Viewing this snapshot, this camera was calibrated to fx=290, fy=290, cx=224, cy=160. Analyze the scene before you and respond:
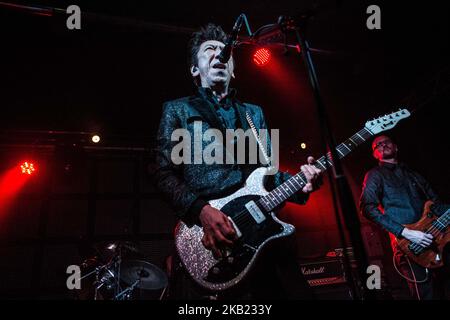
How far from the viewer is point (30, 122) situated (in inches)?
296

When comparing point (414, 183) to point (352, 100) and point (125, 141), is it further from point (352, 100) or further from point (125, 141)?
point (125, 141)

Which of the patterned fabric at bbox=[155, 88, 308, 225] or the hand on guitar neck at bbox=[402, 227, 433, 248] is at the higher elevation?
the patterned fabric at bbox=[155, 88, 308, 225]

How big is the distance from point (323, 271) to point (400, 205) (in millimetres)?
2050

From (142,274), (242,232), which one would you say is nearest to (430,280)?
(242,232)

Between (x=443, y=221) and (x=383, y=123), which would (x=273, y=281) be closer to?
(x=383, y=123)

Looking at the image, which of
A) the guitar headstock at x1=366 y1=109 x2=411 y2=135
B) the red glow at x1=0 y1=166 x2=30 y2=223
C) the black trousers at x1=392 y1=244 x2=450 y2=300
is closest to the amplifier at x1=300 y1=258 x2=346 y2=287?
the black trousers at x1=392 y1=244 x2=450 y2=300

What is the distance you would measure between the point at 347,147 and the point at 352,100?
620 centimetres

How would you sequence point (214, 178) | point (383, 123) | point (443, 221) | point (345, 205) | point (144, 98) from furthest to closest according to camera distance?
point (144, 98) → point (443, 221) → point (383, 123) → point (214, 178) → point (345, 205)

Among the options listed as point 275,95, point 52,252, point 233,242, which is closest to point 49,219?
point 52,252

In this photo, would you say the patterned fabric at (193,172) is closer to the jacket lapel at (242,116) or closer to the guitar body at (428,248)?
the jacket lapel at (242,116)

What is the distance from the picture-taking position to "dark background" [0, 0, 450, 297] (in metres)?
5.66

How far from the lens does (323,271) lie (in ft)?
18.6

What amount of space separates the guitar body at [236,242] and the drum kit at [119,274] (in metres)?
3.79

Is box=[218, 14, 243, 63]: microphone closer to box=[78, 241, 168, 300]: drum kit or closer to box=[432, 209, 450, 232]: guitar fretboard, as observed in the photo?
box=[432, 209, 450, 232]: guitar fretboard
